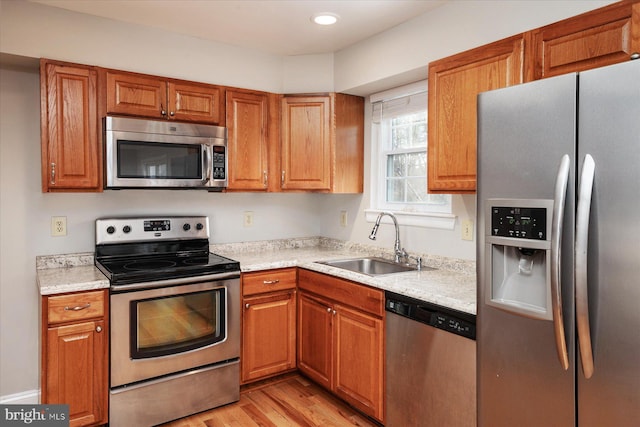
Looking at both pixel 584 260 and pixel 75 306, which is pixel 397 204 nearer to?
pixel 584 260

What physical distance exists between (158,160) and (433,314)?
1.86 metres

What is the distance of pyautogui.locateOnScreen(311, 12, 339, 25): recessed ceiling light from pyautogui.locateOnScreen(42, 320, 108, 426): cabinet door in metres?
2.14

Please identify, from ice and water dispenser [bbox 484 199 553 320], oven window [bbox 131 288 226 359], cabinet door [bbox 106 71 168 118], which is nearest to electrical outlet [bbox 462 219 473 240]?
ice and water dispenser [bbox 484 199 553 320]

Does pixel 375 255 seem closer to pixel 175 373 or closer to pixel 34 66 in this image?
pixel 175 373

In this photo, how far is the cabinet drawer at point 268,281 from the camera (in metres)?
2.87

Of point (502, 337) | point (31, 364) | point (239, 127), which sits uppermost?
point (239, 127)

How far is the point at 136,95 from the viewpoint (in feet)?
8.84

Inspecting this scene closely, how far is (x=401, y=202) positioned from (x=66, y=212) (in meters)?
2.23

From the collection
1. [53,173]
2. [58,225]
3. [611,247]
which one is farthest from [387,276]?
[58,225]

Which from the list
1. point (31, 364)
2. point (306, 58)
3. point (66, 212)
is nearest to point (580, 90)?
point (306, 58)

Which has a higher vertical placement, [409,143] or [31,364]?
[409,143]

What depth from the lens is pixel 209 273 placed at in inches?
105

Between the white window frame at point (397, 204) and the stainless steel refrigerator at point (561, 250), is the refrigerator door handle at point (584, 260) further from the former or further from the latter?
the white window frame at point (397, 204)

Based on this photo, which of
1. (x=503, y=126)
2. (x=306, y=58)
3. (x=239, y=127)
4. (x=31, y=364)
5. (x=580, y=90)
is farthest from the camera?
(x=306, y=58)
